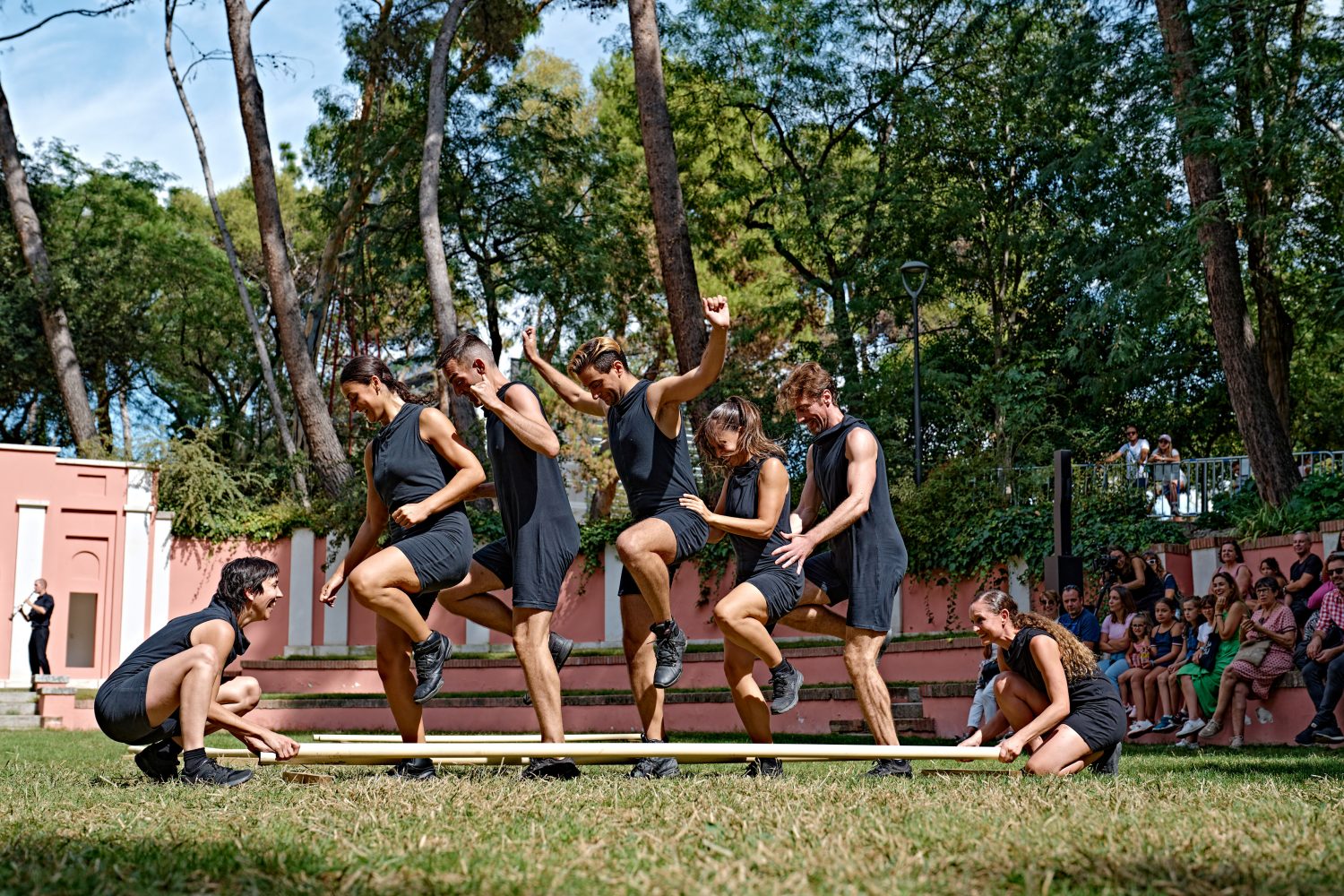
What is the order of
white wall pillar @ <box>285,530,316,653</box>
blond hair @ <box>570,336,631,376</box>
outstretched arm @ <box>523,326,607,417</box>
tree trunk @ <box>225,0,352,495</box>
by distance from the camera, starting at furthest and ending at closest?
white wall pillar @ <box>285,530,316,653</box>
tree trunk @ <box>225,0,352,495</box>
outstretched arm @ <box>523,326,607,417</box>
blond hair @ <box>570,336,631,376</box>

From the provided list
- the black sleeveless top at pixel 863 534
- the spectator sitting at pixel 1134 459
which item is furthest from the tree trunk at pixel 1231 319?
the black sleeveless top at pixel 863 534

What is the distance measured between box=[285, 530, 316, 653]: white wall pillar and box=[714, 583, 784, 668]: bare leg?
23014mm

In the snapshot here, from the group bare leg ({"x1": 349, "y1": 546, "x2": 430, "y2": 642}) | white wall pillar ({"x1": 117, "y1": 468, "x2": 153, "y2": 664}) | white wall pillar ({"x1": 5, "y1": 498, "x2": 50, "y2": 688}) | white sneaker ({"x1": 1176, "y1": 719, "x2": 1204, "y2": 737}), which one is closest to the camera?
bare leg ({"x1": 349, "y1": 546, "x2": 430, "y2": 642})

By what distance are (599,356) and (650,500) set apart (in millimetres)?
788

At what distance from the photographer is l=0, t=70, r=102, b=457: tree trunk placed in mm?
28281

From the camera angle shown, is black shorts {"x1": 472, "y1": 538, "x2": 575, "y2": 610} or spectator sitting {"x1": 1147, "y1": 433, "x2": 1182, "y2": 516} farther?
spectator sitting {"x1": 1147, "y1": 433, "x2": 1182, "y2": 516}

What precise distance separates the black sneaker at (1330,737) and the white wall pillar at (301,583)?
2191cm

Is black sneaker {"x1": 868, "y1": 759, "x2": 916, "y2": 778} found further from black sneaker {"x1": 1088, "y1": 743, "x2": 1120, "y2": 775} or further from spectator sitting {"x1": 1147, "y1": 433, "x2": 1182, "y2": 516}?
spectator sitting {"x1": 1147, "y1": 433, "x2": 1182, "y2": 516}

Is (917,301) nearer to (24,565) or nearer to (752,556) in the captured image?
(752,556)

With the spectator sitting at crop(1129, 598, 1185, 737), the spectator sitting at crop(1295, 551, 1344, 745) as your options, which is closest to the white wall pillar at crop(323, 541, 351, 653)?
the spectator sitting at crop(1129, 598, 1185, 737)

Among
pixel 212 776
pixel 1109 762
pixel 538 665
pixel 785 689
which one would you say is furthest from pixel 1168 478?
pixel 212 776

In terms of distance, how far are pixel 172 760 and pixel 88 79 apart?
1180 inches

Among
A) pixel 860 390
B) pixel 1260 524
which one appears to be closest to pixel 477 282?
pixel 860 390

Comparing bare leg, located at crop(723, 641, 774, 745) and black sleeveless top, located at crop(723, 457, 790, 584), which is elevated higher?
black sleeveless top, located at crop(723, 457, 790, 584)
